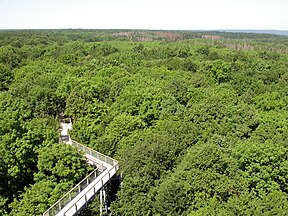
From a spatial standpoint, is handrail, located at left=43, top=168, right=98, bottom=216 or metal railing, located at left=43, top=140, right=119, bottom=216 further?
metal railing, located at left=43, top=140, right=119, bottom=216

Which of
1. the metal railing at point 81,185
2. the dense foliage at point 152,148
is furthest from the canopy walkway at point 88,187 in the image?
the dense foliage at point 152,148

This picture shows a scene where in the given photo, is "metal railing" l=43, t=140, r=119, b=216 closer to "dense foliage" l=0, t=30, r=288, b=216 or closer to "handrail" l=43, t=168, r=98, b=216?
"handrail" l=43, t=168, r=98, b=216

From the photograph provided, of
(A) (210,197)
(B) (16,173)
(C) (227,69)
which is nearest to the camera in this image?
(A) (210,197)

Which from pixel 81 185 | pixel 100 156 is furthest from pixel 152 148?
pixel 81 185

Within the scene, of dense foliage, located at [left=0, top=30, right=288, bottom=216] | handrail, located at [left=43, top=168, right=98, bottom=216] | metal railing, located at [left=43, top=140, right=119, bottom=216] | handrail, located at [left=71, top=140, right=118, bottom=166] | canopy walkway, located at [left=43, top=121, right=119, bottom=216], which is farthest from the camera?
handrail, located at [left=71, top=140, right=118, bottom=166]

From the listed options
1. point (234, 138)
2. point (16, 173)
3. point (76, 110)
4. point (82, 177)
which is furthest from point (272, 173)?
point (76, 110)

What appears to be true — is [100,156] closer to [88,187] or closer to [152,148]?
[88,187]

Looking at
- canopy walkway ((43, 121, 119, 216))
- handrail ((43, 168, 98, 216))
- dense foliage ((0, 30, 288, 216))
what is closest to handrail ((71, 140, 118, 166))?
canopy walkway ((43, 121, 119, 216))

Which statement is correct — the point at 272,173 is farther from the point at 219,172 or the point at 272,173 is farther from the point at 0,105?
the point at 0,105
